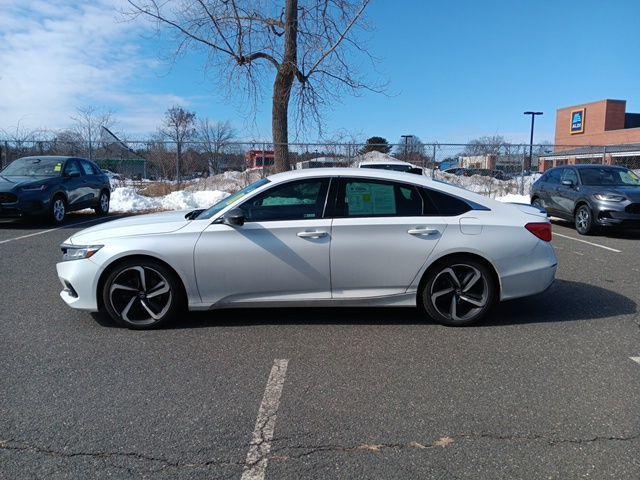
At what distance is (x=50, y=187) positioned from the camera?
11.6m

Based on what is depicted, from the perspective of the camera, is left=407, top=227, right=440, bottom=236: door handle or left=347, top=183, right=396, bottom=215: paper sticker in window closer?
left=407, top=227, right=440, bottom=236: door handle

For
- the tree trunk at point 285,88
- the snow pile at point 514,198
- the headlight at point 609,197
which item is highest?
the tree trunk at point 285,88

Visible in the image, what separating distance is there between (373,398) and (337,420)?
1.26 ft

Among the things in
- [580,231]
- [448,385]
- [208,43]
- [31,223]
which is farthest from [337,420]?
[208,43]

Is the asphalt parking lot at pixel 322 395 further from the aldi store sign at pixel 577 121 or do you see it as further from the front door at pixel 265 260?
the aldi store sign at pixel 577 121

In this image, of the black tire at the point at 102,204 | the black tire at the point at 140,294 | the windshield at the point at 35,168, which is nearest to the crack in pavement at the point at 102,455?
the black tire at the point at 140,294

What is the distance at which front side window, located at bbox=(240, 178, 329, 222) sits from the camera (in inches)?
192

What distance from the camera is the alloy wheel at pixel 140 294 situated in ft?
15.7

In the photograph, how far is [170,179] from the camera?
62.7 ft

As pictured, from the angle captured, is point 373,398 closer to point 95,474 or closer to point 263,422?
point 263,422

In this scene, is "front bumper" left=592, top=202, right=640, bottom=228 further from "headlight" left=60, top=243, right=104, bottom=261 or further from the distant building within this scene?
the distant building

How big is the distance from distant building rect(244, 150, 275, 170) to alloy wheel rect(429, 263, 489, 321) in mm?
14448

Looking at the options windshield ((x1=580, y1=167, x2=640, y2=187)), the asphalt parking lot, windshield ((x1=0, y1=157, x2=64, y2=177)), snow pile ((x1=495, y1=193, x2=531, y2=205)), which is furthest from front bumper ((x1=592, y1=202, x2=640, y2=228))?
windshield ((x1=0, y1=157, x2=64, y2=177))

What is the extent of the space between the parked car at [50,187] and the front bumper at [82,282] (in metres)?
7.40
